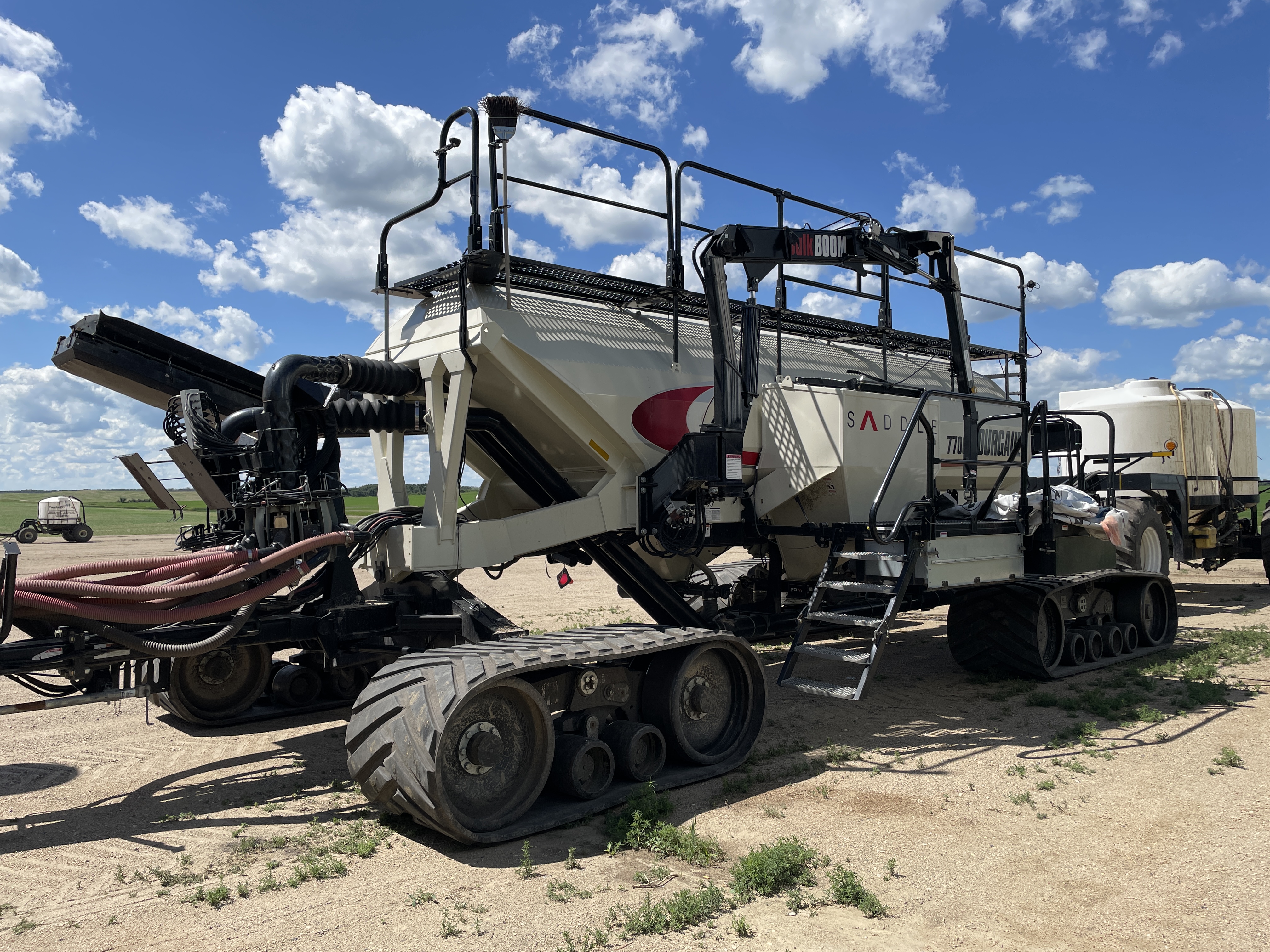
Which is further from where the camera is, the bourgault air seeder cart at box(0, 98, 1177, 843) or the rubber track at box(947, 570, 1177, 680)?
the rubber track at box(947, 570, 1177, 680)

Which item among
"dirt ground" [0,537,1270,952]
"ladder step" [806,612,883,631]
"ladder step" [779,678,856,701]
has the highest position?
"ladder step" [806,612,883,631]

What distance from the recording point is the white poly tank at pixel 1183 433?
51.3ft

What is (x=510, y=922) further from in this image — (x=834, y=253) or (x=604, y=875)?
(x=834, y=253)

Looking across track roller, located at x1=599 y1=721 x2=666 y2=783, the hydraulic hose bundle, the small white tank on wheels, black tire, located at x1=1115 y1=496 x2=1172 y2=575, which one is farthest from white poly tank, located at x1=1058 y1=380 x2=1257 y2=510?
the hydraulic hose bundle

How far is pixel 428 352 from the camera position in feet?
25.1

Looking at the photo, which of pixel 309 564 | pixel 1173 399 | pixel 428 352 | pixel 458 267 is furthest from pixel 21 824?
pixel 1173 399

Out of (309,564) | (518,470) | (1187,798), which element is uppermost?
(518,470)

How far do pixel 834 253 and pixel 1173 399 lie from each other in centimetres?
1012

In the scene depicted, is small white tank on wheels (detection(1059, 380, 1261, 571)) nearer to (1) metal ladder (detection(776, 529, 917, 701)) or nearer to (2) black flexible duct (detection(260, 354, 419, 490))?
(1) metal ladder (detection(776, 529, 917, 701))

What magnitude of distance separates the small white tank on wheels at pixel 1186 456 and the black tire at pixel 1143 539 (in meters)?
0.81

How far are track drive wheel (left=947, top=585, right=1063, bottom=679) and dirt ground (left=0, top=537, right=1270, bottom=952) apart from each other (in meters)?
1.06

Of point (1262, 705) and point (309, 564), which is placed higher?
point (309, 564)

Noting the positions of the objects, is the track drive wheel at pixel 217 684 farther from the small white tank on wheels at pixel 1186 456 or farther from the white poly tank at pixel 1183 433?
the white poly tank at pixel 1183 433

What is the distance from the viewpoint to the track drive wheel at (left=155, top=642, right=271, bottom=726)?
7695mm
